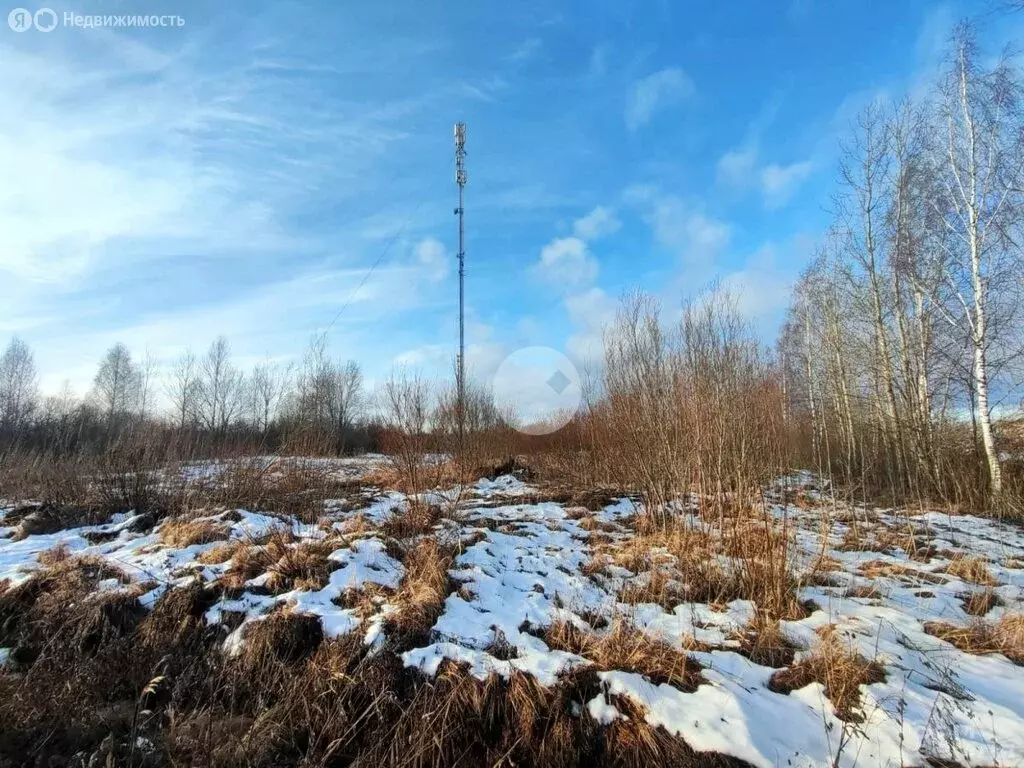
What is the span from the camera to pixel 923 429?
1080cm

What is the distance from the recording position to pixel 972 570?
503 centimetres

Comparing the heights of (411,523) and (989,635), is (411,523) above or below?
above

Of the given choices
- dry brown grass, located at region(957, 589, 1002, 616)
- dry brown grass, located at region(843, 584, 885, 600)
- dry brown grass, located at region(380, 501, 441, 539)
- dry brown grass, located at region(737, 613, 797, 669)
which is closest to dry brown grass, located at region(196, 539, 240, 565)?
dry brown grass, located at region(380, 501, 441, 539)

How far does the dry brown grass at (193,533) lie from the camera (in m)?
5.80

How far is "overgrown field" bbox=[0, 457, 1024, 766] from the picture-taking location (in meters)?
2.74

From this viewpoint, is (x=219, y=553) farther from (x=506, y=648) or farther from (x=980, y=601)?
(x=980, y=601)

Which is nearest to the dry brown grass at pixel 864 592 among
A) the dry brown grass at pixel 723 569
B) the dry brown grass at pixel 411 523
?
the dry brown grass at pixel 723 569

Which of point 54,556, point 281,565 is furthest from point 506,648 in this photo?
point 54,556

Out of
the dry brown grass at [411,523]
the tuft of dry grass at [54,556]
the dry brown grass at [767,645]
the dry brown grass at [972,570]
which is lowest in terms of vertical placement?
the dry brown grass at [767,645]

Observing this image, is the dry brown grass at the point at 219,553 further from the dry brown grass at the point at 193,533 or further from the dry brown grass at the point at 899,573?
the dry brown grass at the point at 899,573

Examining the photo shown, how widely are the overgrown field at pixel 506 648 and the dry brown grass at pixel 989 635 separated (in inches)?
0.7

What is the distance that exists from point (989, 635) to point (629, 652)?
269cm

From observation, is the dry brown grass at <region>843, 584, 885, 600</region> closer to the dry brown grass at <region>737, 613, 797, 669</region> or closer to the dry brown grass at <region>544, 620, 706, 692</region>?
the dry brown grass at <region>737, 613, 797, 669</region>

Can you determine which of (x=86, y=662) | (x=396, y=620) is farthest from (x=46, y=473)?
(x=396, y=620)
